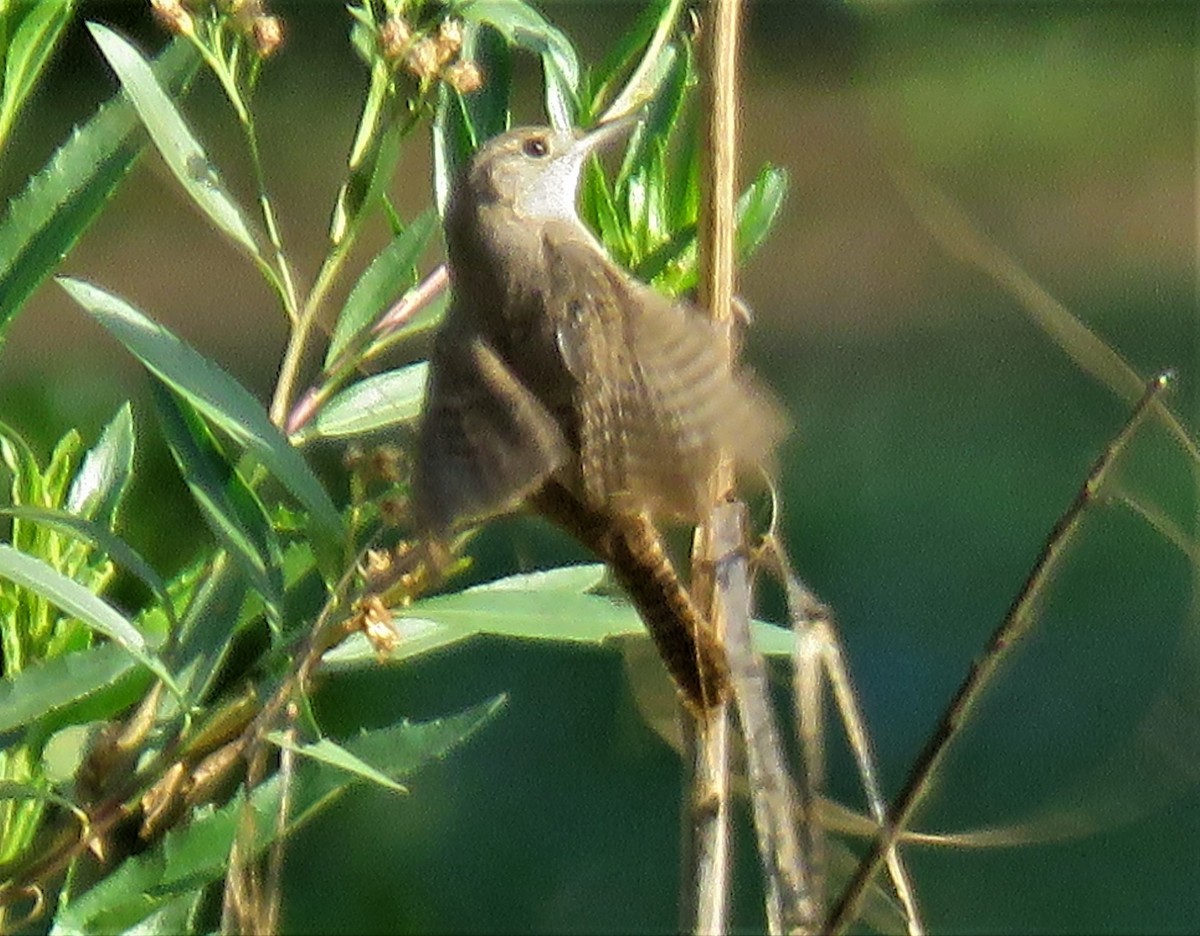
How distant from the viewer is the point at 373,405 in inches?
52.2

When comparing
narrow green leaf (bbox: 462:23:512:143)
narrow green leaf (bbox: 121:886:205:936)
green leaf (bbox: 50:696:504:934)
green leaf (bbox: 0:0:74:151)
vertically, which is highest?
green leaf (bbox: 0:0:74:151)

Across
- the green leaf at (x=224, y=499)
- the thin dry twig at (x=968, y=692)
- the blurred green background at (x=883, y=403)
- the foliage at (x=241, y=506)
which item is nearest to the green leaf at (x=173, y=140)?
the foliage at (x=241, y=506)

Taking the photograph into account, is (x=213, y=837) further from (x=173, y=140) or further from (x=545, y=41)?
(x=545, y=41)

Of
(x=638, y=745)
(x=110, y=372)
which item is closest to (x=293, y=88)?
(x=110, y=372)

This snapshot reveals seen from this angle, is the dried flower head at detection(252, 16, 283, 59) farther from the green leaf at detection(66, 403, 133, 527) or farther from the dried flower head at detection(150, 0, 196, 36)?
the green leaf at detection(66, 403, 133, 527)

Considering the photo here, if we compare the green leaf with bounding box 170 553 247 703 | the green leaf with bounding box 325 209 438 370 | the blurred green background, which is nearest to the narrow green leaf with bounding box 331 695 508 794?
A: the green leaf with bounding box 170 553 247 703

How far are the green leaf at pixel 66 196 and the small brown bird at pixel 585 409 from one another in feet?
0.77

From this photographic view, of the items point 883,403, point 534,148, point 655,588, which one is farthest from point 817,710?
point 883,403

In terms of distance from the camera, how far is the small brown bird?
132 cm

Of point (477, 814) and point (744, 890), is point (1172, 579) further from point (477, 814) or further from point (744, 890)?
point (477, 814)

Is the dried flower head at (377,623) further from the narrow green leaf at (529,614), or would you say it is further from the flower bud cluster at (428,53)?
the flower bud cluster at (428,53)

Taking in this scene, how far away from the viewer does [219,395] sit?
3.83 ft

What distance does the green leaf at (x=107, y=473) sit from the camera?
1.36 meters

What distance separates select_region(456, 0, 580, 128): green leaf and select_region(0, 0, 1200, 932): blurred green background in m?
2.10
